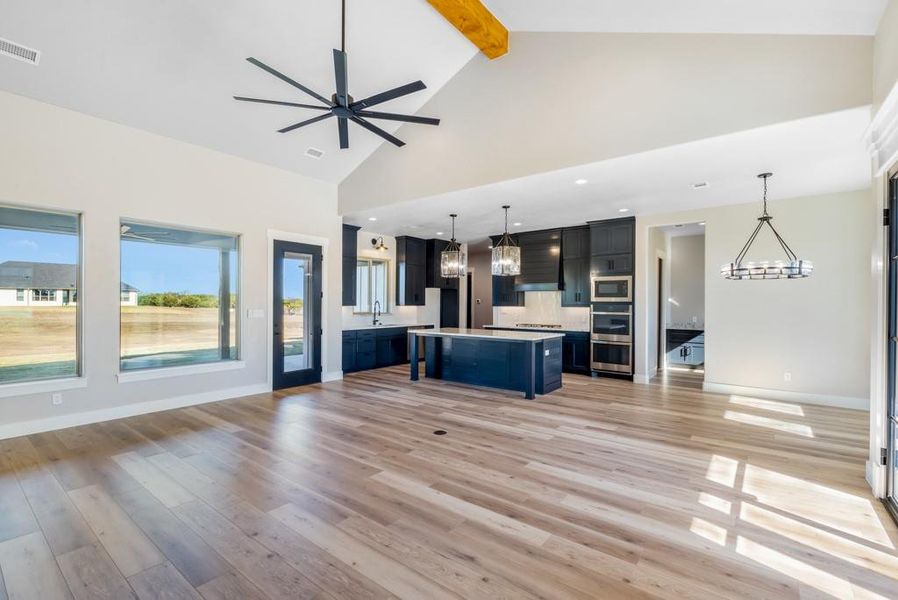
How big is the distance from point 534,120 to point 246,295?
4.47m

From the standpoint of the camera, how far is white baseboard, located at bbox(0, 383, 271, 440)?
3.97 meters

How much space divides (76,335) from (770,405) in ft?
27.5

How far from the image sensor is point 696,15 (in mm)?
3375

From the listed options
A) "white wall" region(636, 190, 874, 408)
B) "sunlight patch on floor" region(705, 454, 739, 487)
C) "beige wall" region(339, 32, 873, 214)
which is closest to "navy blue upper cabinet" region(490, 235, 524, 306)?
"white wall" region(636, 190, 874, 408)

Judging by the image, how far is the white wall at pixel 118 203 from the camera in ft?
13.2

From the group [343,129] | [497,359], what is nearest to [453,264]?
[497,359]

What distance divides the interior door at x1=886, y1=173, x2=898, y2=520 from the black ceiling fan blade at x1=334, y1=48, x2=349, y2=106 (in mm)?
3819

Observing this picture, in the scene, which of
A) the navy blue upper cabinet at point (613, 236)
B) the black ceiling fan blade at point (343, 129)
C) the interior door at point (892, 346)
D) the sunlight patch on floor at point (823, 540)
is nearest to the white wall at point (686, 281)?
the navy blue upper cabinet at point (613, 236)

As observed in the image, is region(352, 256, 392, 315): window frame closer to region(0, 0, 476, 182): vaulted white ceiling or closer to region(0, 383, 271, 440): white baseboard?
region(0, 383, 271, 440): white baseboard

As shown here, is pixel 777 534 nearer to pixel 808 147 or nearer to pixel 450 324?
pixel 808 147

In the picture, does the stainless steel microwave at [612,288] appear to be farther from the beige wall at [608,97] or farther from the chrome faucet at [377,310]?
the chrome faucet at [377,310]

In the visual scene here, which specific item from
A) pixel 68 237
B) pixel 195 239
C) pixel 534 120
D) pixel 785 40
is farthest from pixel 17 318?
pixel 785 40

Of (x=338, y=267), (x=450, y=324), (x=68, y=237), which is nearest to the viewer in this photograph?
(x=68, y=237)

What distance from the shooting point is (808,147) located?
375 cm
